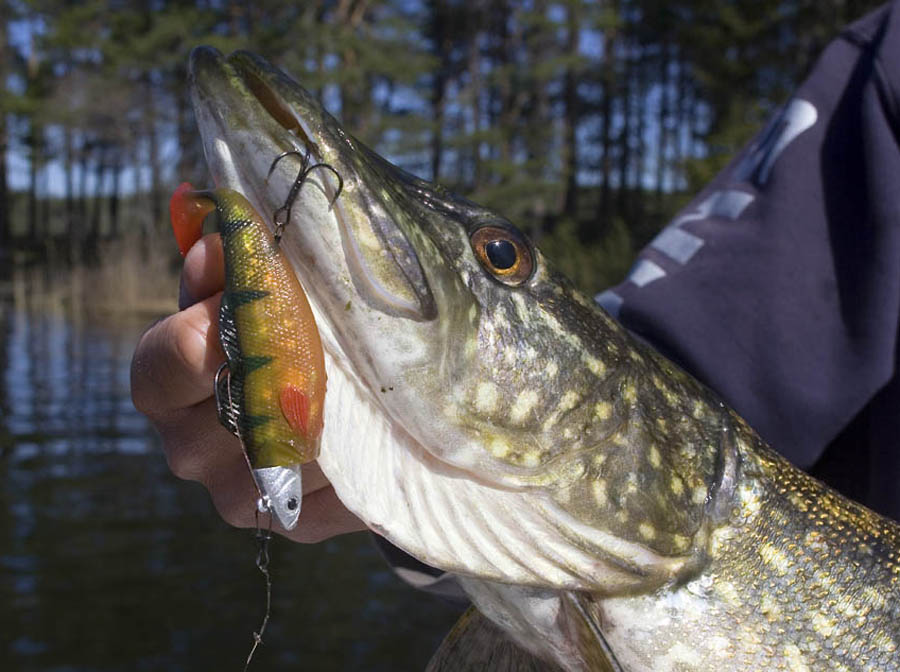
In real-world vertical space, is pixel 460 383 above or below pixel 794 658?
above

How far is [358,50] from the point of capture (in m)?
28.6

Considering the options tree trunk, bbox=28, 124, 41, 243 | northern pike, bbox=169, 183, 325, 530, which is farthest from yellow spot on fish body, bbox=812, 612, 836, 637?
tree trunk, bbox=28, 124, 41, 243

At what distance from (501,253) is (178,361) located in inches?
23.0

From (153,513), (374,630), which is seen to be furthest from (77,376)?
(374,630)

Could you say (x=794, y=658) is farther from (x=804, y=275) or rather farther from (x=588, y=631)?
(x=804, y=275)

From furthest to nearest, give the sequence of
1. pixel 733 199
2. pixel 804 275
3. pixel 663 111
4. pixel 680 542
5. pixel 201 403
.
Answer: pixel 663 111, pixel 733 199, pixel 804 275, pixel 201 403, pixel 680 542

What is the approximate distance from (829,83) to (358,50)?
90.1 ft

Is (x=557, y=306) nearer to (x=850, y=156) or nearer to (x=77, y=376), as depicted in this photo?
(x=850, y=156)

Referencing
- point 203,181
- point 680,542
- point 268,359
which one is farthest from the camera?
point 203,181

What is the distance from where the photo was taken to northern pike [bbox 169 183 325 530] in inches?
51.8

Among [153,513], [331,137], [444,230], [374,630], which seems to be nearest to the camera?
[331,137]

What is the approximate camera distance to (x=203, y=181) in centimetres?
3138

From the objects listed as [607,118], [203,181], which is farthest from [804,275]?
[607,118]

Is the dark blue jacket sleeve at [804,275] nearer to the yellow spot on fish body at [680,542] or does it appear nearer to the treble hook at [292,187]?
the yellow spot on fish body at [680,542]
